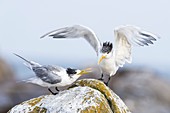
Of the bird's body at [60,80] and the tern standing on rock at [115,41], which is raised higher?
the bird's body at [60,80]

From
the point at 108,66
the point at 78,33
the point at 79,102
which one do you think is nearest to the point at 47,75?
the point at 79,102

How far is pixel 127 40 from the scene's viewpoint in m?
12.0

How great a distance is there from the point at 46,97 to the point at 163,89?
12821 millimetres

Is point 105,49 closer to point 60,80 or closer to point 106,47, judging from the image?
point 106,47

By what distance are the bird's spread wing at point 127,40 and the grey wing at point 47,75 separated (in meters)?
1.97

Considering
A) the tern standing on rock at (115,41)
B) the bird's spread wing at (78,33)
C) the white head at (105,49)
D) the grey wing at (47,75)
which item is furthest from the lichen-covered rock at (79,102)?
the bird's spread wing at (78,33)

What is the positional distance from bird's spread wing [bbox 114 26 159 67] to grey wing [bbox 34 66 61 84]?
6.45 feet

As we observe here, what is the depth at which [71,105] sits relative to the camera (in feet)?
30.9

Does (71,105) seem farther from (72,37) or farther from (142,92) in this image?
(142,92)

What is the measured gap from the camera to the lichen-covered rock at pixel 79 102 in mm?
9438

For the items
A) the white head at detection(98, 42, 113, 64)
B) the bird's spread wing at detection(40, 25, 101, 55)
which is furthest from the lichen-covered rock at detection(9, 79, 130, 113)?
the bird's spread wing at detection(40, 25, 101, 55)

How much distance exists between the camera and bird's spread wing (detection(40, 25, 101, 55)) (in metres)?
12.0

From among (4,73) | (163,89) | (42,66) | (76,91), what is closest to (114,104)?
(76,91)

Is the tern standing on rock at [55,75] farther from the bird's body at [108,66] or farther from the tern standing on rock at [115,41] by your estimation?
the bird's body at [108,66]
